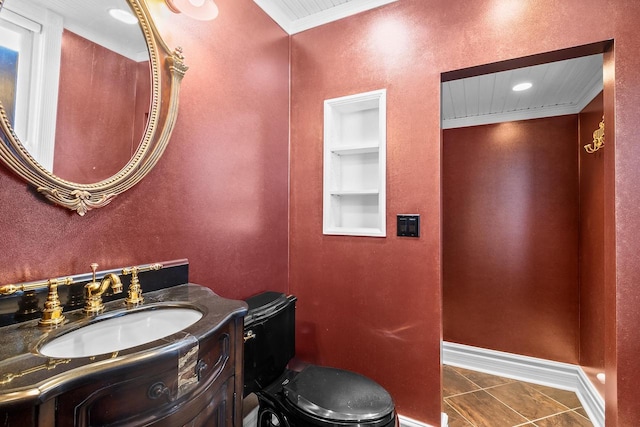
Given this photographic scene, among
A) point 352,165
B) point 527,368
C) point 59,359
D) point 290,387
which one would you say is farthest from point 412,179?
point 527,368

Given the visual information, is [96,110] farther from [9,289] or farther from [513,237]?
[513,237]

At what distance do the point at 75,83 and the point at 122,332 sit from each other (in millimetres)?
821

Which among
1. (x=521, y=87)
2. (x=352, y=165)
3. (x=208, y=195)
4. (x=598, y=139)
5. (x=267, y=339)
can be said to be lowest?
(x=267, y=339)

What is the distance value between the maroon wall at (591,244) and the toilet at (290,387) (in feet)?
5.81

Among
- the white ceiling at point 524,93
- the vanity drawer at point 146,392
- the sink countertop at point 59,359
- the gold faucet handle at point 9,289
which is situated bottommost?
the vanity drawer at point 146,392

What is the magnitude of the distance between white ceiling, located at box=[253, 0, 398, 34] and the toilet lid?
2.06 metres

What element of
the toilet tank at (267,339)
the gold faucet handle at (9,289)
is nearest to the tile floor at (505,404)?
the toilet tank at (267,339)

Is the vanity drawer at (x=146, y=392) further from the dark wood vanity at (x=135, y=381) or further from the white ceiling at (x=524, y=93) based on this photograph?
the white ceiling at (x=524, y=93)

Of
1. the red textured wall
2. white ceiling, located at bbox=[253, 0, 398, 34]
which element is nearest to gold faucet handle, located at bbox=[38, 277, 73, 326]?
the red textured wall

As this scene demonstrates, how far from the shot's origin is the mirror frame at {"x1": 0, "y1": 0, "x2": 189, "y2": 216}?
2.74ft

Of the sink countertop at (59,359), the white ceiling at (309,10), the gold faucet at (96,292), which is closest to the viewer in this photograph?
the sink countertop at (59,359)

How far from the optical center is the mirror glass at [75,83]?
840 millimetres

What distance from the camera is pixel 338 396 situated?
48.5 inches

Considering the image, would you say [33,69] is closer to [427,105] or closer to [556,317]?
[427,105]
